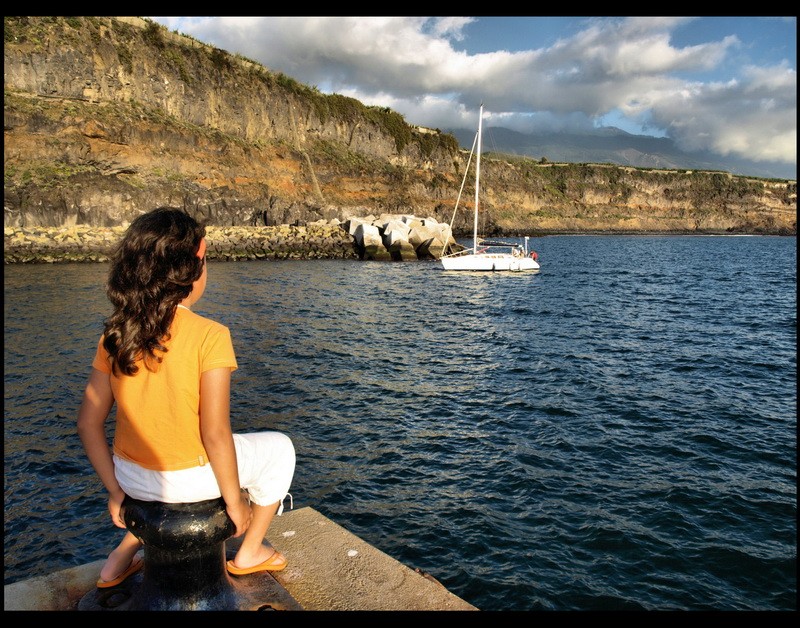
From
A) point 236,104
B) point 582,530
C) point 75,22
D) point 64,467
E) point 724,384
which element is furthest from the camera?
point 236,104

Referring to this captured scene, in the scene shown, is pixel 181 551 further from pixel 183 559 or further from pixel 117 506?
pixel 117 506

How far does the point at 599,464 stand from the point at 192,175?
5403cm

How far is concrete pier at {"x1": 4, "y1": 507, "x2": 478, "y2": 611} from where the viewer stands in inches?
147

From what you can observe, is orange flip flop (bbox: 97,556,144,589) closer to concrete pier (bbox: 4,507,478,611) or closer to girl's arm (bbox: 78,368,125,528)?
concrete pier (bbox: 4,507,478,611)

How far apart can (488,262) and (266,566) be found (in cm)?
3824

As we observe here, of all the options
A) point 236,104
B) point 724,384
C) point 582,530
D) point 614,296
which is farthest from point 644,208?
point 582,530

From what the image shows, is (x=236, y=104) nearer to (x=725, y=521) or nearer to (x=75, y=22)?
(x=75, y=22)

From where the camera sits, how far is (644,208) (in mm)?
140625

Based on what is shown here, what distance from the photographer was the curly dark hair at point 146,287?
2984 mm

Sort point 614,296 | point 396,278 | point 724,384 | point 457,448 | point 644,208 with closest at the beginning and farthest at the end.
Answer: point 457,448 < point 724,384 < point 614,296 < point 396,278 < point 644,208

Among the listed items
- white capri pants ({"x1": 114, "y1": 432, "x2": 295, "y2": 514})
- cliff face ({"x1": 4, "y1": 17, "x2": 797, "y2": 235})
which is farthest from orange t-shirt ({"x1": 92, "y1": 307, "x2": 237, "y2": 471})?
cliff face ({"x1": 4, "y1": 17, "x2": 797, "y2": 235})

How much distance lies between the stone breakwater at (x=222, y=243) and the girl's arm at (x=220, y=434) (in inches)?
1326

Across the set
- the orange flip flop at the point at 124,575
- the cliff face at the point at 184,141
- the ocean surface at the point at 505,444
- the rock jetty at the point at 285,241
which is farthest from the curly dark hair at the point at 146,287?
the cliff face at the point at 184,141
